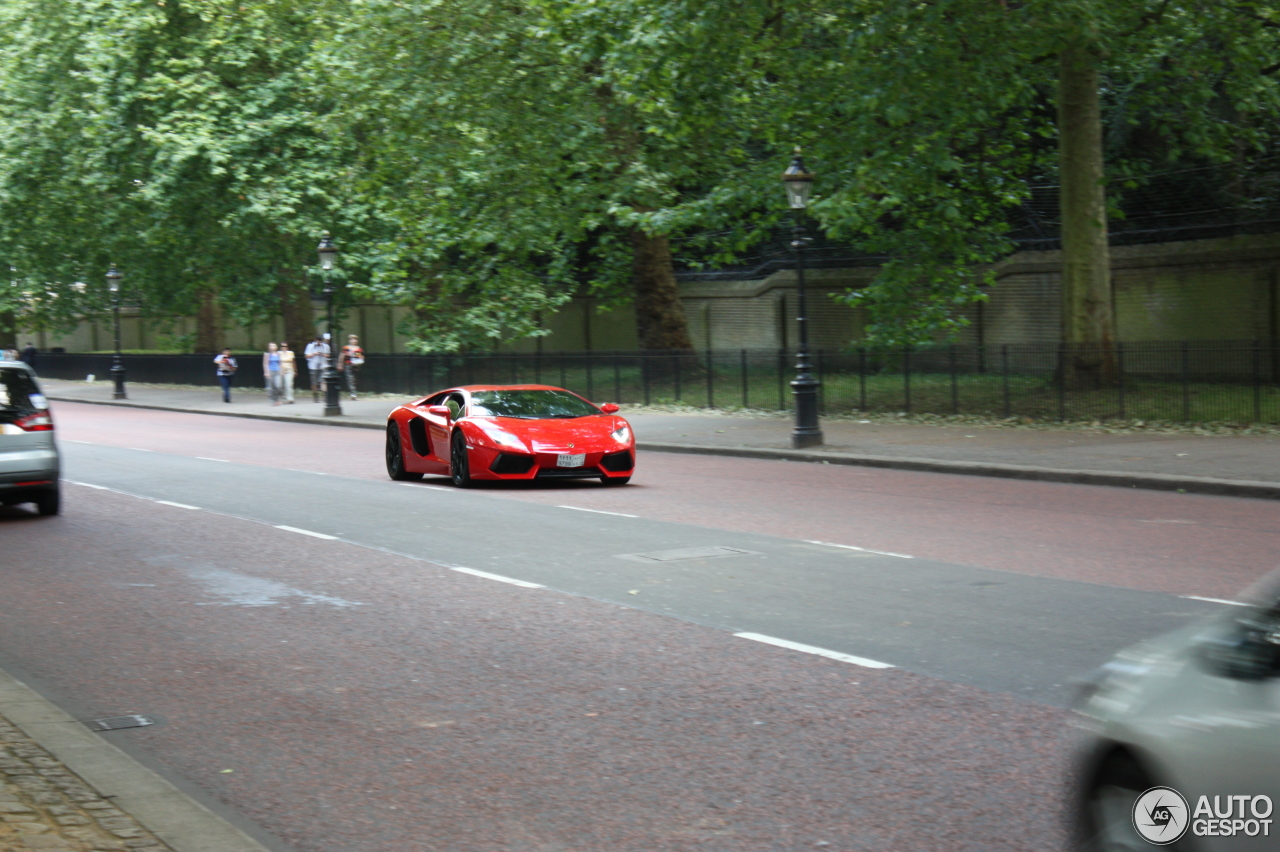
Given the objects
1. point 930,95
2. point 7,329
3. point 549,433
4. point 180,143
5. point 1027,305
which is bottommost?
point 549,433

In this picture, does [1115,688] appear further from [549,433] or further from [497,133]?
[497,133]

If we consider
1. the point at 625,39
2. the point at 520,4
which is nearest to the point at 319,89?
the point at 520,4

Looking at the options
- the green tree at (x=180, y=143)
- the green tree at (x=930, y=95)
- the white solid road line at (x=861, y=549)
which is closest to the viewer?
the white solid road line at (x=861, y=549)

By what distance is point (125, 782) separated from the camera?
5379 mm

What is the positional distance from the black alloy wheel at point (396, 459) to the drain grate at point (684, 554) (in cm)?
788

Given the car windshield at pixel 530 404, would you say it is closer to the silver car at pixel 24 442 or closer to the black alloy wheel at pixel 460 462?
the black alloy wheel at pixel 460 462

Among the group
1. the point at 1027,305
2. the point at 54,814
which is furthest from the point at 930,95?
the point at 54,814

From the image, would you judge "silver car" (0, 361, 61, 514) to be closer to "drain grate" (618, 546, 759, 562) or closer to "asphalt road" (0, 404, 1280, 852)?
"asphalt road" (0, 404, 1280, 852)

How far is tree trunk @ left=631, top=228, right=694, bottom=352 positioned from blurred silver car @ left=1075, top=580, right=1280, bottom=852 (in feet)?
109

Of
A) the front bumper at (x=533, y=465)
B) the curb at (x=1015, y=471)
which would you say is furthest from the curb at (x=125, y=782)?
the curb at (x=1015, y=471)

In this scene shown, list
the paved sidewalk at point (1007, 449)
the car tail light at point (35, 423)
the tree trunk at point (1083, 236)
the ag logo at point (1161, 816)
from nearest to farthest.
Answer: the ag logo at point (1161, 816) → the car tail light at point (35, 423) → the paved sidewalk at point (1007, 449) → the tree trunk at point (1083, 236)

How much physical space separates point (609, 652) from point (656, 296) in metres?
30.1

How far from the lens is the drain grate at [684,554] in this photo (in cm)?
1130

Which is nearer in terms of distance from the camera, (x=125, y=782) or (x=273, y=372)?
(x=125, y=782)
